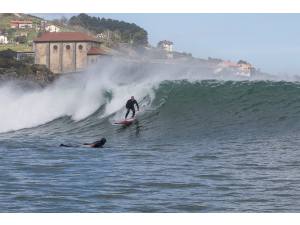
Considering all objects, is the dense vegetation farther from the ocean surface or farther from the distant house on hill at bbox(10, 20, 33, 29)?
the ocean surface

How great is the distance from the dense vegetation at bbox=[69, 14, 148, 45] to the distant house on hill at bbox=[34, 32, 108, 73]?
291 inches

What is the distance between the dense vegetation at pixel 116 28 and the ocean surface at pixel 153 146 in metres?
21.6

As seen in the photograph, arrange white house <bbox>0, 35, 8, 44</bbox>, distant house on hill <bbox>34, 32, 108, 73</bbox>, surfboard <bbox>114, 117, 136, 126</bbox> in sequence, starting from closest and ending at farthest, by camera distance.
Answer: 1. surfboard <bbox>114, 117, 136, 126</bbox>
2. distant house on hill <bbox>34, 32, 108, 73</bbox>
3. white house <bbox>0, 35, 8, 44</bbox>

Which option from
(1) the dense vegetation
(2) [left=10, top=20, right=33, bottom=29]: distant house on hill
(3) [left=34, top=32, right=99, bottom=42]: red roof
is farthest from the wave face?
(1) the dense vegetation

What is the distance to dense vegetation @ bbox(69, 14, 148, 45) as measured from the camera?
45734mm

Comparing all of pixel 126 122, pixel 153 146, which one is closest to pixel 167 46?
pixel 126 122

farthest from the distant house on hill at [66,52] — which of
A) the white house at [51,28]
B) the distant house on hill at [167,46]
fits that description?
the distant house on hill at [167,46]

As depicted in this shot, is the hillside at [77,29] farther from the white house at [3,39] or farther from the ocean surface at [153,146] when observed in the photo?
the ocean surface at [153,146]

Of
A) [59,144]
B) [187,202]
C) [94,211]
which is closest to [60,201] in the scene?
[94,211]

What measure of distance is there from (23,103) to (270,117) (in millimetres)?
8889

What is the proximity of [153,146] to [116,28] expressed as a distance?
124ft

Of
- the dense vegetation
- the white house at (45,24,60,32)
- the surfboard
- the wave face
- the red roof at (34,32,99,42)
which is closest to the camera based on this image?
the wave face

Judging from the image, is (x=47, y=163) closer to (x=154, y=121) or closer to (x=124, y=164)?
(x=124, y=164)

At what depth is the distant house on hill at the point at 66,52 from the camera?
103 ft
